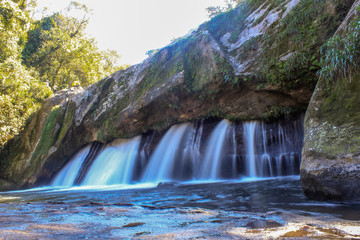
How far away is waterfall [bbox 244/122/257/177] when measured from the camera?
778cm

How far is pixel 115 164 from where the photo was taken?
10.8 metres

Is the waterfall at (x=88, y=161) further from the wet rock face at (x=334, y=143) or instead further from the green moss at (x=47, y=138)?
the wet rock face at (x=334, y=143)

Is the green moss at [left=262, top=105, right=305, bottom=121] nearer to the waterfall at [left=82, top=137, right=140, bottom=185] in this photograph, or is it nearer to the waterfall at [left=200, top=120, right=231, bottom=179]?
the waterfall at [left=200, top=120, right=231, bottom=179]

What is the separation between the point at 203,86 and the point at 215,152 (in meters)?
2.39

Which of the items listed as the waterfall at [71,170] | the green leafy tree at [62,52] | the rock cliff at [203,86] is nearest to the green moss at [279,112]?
the rock cliff at [203,86]

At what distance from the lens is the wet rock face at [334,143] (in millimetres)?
3051

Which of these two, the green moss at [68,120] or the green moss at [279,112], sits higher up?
the green moss at [68,120]

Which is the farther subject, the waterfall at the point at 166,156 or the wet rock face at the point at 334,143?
the waterfall at the point at 166,156

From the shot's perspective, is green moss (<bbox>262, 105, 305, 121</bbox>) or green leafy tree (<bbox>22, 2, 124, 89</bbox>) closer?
green moss (<bbox>262, 105, 305, 121</bbox>)

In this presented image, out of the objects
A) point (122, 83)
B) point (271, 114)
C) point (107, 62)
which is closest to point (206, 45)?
point (271, 114)

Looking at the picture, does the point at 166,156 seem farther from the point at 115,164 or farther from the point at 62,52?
the point at 62,52

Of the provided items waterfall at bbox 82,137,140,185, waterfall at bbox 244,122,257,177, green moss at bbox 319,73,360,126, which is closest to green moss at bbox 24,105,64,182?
waterfall at bbox 82,137,140,185

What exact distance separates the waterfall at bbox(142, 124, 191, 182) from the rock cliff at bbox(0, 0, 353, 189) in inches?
19.7

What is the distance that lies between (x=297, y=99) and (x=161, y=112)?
5107 mm
